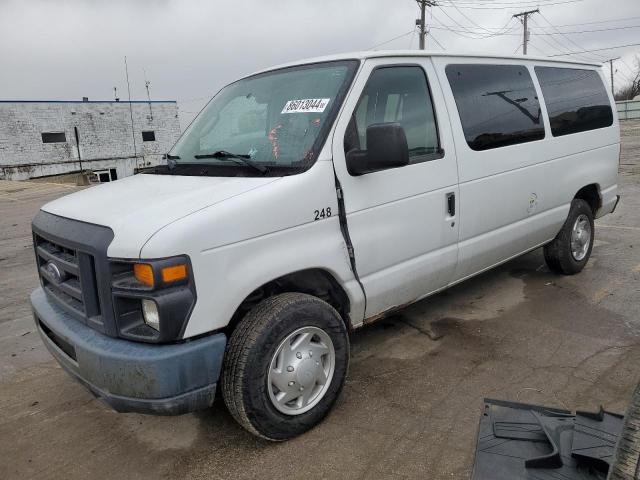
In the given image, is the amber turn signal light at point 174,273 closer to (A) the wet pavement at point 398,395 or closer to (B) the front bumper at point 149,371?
(B) the front bumper at point 149,371

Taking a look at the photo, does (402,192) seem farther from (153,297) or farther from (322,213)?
(153,297)

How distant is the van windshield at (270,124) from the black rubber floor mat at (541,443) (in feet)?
5.34

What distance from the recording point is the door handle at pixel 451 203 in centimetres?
362

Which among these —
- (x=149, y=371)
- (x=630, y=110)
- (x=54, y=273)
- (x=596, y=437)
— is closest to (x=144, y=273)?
(x=149, y=371)

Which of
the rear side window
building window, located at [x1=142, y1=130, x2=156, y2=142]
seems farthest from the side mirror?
building window, located at [x1=142, y1=130, x2=156, y2=142]

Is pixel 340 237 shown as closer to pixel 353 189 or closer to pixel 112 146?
pixel 353 189

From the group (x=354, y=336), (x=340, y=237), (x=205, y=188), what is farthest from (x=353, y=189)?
(x=354, y=336)

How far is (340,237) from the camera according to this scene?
3010mm

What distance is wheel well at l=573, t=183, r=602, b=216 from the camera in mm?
5277

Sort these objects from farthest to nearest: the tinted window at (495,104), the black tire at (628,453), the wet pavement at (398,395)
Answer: the tinted window at (495,104), the wet pavement at (398,395), the black tire at (628,453)

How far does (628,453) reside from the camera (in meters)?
1.41

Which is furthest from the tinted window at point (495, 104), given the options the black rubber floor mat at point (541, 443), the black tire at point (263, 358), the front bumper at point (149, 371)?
the front bumper at point (149, 371)

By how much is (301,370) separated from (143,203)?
3.98 ft

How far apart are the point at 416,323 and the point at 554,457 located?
8.84 feet
